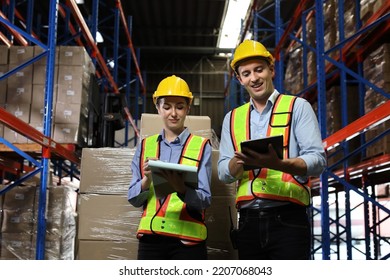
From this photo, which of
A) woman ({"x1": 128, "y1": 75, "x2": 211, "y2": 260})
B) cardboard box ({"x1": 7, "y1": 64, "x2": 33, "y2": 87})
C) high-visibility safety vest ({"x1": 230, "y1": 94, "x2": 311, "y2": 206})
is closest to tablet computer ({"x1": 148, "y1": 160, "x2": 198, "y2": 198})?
woman ({"x1": 128, "y1": 75, "x2": 211, "y2": 260})

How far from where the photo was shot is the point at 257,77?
2332 mm

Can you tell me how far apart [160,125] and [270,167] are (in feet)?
6.60

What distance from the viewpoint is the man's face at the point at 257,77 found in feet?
7.66

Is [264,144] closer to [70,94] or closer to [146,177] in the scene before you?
[146,177]

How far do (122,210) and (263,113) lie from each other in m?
1.88

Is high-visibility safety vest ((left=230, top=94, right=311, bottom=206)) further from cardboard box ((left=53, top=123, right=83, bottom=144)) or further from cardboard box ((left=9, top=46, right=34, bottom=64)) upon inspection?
cardboard box ((left=9, top=46, right=34, bottom=64))

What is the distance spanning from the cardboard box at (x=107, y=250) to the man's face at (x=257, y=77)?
1.94 m

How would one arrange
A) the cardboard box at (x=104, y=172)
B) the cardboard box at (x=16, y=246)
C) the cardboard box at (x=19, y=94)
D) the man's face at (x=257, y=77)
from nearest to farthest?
the man's face at (x=257, y=77) → the cardboard box at (x=104, y=172) → the cardboard box at (x=16, y=246) → the cardboard box at (x=19, y=94)

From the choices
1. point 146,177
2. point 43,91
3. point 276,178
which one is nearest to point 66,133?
point 43,91

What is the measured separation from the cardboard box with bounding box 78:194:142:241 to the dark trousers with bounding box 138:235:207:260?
1278 millimetres

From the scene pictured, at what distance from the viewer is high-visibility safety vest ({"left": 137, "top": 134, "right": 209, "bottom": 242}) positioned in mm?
2453

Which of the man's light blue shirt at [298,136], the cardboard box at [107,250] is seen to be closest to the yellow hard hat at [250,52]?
the man's light blue shirt at [298,136]

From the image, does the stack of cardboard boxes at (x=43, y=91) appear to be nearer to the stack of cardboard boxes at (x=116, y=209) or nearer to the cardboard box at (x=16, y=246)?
the cardboard box at (x=16, y=246)

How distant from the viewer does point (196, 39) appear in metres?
18.3
